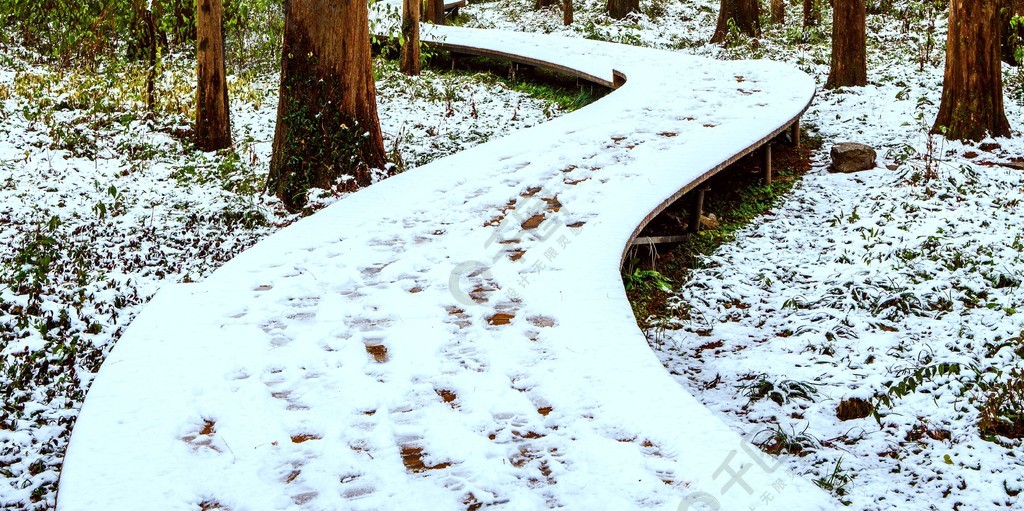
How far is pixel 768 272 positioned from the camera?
7094mm

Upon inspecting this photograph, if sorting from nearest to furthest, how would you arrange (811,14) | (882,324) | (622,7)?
(882,324)
(811,14)
(622,7)

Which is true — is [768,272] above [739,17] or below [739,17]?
below

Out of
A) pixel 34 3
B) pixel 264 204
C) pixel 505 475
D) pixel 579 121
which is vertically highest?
pixel 34 3

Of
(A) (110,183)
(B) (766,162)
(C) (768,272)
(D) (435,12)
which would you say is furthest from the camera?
(D) (435,12)

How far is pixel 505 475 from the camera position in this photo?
3.34 meters

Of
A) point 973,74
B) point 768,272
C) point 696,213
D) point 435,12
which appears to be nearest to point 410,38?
point 435,12

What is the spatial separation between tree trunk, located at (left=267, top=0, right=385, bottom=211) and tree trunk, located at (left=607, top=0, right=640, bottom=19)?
46.0 ft

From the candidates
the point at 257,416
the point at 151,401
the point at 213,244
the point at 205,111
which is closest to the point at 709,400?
the point at 257,416

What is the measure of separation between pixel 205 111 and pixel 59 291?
4043 mm

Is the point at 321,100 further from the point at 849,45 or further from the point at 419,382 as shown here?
the point at 849,45

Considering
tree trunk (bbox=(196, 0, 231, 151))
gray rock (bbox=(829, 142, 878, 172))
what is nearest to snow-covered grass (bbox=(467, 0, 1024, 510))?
gray rock (bbox=(829, 142, 878, 172))

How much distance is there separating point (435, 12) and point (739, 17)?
7.24 meters

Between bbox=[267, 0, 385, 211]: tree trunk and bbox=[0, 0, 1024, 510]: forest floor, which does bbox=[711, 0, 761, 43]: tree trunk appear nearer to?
bbox=[0, 0, 1024, 510]: forest floor

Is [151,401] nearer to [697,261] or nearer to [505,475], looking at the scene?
[505,475]
